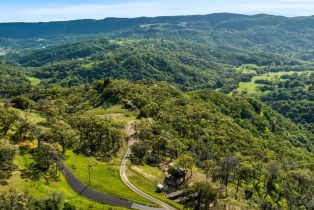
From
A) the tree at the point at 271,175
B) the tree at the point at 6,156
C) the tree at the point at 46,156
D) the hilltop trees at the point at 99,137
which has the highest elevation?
the tree at the point at 6,156

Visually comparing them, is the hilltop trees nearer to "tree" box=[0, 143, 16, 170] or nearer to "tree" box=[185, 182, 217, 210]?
"tree" box=[0, 143, 16, 170]

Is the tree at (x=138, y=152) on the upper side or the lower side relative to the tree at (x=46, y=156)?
lower

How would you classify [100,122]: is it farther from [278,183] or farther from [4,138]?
[278,183]

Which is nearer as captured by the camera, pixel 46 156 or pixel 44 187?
pixel 44 187

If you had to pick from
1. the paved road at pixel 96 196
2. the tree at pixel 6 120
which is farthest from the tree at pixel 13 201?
the tree at pixel 6 120

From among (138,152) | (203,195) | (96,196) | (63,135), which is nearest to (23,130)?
(63,135)

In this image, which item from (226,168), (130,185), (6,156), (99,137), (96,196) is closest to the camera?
(6,156)

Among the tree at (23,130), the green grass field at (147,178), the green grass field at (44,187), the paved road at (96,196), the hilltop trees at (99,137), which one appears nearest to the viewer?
the green grass field at (44,187)

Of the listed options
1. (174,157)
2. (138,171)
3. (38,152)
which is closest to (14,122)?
(38,152)

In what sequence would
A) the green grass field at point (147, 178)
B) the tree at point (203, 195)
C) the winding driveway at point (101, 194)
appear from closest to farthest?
the winding driveway at point (101, 194) < the tree at point (203, 195) < the green grass field at point (147, 178)

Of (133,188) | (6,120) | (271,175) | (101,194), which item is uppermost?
(6,120)

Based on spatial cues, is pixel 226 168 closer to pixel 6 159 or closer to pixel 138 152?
pixel 138 152

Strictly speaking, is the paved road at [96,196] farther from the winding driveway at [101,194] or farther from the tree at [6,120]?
the tree at [6,120]
